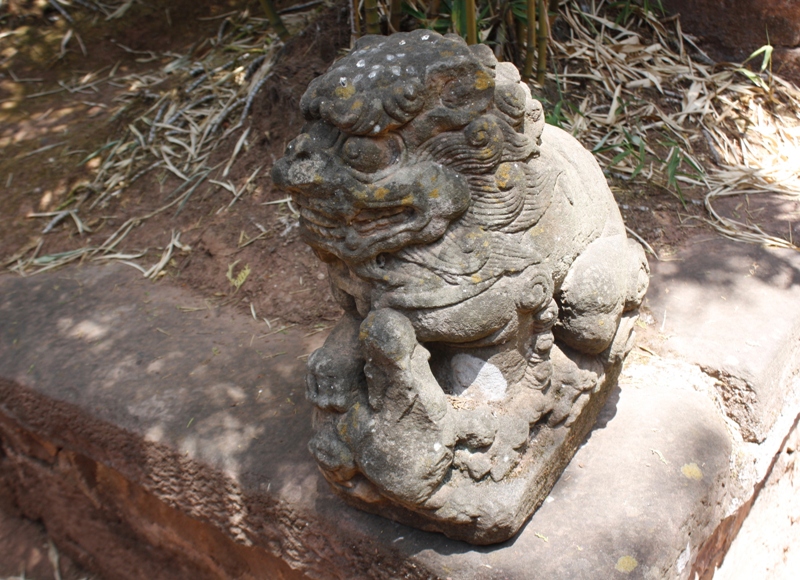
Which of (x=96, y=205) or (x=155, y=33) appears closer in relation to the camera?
(x=96, y=205)

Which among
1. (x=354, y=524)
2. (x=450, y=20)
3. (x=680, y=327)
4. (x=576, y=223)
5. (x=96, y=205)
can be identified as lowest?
(x=96, y=205)

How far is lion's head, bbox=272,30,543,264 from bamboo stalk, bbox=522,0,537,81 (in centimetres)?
171

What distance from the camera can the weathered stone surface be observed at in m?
2.37

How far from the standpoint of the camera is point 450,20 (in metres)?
3.33

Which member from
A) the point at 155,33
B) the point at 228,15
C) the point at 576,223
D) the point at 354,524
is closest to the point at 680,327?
the point at 576,223

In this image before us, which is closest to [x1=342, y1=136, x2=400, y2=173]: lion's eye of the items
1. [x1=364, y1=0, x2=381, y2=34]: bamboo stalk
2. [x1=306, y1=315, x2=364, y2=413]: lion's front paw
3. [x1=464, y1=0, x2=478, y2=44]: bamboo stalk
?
[x1=306, y1=315, x2=364, y2=413]: lion's front paw

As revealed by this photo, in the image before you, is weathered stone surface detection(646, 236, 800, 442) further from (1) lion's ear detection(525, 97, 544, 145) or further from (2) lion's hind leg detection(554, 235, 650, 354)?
(1) lion's ear detection(525, 97, 544, 145)

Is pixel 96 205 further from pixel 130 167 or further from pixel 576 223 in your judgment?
pixel 576 223

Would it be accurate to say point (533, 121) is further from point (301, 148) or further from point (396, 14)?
point (396, 14)

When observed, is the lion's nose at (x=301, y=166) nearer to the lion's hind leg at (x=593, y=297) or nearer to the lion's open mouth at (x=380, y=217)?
the lion's open mouth at (x=380, y=217)

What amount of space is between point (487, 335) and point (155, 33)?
3693 mm

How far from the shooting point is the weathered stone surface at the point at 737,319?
7.76 ft

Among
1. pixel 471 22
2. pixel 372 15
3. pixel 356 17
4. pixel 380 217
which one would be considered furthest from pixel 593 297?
pixel 356 17

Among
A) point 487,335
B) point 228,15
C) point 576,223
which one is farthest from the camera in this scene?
point 228,15
